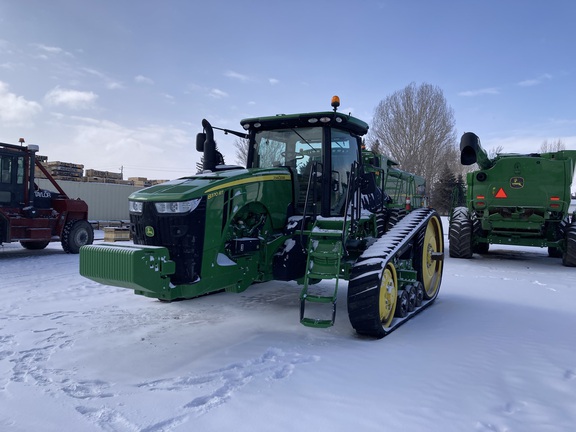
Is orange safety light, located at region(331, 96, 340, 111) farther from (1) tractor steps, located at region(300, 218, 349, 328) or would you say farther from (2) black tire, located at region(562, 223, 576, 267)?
(2) black tire, located at region(562, 223, 576, 267)

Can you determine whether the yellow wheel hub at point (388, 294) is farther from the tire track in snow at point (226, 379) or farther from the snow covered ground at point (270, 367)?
the tire track in snow at point (226, 379)

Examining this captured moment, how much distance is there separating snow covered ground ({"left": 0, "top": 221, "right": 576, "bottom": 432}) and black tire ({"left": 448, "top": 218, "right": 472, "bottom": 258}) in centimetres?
445

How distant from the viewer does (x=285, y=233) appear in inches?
222

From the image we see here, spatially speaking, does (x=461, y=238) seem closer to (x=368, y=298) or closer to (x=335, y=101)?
(x=335, y=101)

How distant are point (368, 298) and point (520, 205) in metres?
7.63

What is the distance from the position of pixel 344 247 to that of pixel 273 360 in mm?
1630

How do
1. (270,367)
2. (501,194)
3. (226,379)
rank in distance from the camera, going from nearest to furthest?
(226,379), (270,367), (501,194)

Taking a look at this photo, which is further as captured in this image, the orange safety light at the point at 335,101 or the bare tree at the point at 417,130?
the bare tree at the point at 417,130

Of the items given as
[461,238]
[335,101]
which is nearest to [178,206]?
[335,101]

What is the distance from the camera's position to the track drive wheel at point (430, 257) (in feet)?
20.9

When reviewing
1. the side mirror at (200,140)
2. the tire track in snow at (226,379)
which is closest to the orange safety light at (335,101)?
the side mirror at (200,140)

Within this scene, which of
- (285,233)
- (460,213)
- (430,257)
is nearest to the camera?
(285,233)

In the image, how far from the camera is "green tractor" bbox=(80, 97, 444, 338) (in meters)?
A: 4.54

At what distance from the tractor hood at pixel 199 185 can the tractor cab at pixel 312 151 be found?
1.86 ft
